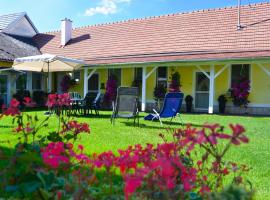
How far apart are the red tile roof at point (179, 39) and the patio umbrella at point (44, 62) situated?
125 inches

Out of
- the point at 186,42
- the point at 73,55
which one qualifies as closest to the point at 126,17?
the point at 73,55

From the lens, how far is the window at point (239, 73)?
1721cm

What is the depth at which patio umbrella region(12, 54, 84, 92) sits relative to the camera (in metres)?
15.1

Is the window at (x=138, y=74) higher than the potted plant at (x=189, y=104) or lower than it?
higher

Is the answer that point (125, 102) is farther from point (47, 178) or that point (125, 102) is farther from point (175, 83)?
point (47, 178)

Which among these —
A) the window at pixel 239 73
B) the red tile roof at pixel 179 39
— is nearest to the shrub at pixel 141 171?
the red tile roof at pixel 179 39

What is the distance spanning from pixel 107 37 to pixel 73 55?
245cm

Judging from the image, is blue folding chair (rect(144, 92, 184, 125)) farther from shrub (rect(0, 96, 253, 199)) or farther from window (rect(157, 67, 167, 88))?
window (rect(157, 67, 167, 88))

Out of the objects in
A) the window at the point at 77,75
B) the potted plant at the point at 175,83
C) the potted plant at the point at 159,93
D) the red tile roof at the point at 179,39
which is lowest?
the potted plant at the point at 159,93

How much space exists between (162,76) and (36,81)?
28.2 ft

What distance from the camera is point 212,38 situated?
62.0 feet

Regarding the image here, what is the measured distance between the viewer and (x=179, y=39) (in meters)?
20.0

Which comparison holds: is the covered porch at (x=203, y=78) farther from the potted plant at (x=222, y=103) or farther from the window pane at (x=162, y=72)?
the potted plant at (x=222, y=103)

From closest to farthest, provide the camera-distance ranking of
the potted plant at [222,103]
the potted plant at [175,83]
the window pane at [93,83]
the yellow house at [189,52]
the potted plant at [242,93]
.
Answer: the potted plant at [242,93]
the yellow house at [189,52]
the potted plant at [222,103]
the potted plant at [175,83]
the window pane at [93,83]
